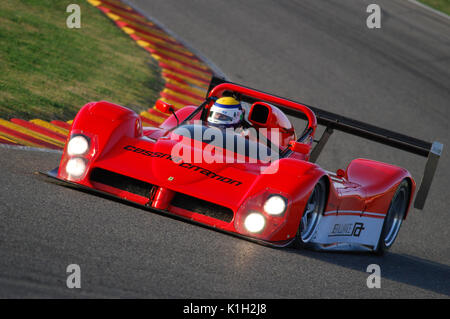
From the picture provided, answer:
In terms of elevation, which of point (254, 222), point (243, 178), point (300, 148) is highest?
point (300, 148)

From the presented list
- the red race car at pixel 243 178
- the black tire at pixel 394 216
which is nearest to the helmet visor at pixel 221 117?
the red race car at pixel 243 178

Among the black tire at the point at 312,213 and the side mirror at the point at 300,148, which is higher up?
the side mirror at the point at 300,148

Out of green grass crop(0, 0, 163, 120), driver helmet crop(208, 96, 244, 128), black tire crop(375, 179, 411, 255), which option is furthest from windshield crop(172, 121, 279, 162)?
green grass crop(0, 0, 163, 120)

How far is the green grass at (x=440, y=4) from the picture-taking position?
20452mm

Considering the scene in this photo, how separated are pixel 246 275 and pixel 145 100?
7.05 metres

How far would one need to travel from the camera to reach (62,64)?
12.3 m

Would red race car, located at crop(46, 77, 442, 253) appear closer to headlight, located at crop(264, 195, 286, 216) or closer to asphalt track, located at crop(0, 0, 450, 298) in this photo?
headlight, located at crop(264, 195, 286, 216)

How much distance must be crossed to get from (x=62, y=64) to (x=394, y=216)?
675cm

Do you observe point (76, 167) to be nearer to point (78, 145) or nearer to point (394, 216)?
point (78, 145)

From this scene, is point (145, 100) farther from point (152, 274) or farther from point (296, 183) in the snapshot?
point (152, 274)

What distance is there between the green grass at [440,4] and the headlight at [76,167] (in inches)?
644

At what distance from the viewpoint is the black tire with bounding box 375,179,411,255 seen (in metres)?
7.47

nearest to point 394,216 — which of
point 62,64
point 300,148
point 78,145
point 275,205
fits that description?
point 300,148

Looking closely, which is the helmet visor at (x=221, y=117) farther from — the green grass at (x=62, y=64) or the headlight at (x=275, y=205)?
the green grass at (x=62, y=64)
